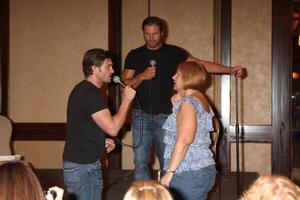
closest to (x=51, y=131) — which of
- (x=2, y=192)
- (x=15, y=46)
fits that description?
(x=15, y=46)

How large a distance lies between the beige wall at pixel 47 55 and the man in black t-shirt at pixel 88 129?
3.18 metres

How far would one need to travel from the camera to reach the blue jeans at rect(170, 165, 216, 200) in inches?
117

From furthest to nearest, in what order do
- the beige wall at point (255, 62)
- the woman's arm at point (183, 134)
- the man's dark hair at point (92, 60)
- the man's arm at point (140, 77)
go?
the beige wall at point (255, 62) → the man's arm at point (140, 77) → the man's dark hair at point (92, 60) → the woman's arm at point (183, 134)

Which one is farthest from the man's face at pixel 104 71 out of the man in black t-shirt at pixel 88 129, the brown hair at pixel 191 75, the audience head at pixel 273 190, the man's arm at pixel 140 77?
the audience head at pixel 273 190

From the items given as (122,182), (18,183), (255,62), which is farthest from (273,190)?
(255,62)

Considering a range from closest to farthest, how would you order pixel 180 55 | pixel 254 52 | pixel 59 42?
pixel 180 55 → pixel 254 52 → pixel 59 42

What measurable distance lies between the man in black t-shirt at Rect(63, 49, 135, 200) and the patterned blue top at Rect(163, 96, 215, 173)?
33cm

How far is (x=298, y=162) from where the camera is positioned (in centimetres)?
807

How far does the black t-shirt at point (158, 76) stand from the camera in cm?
A: 405

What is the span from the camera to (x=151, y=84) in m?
4.09

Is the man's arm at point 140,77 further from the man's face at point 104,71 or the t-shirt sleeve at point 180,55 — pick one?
the man's face at point 104,71

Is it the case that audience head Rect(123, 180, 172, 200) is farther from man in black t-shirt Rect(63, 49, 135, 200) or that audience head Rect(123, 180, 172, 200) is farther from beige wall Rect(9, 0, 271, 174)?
beige wall Rect(9, 0, 271, 174)

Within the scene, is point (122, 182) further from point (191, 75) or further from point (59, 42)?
point (191, 75)

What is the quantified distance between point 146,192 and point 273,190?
468mm
